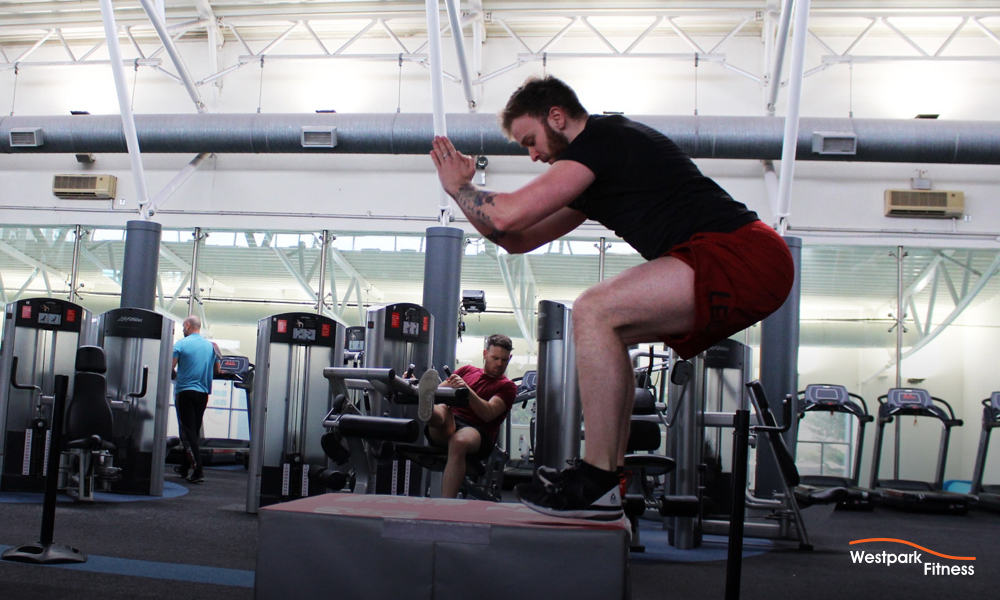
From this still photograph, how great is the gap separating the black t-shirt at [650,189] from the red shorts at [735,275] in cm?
4

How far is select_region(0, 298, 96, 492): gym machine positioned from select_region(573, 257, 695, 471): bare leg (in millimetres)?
5136

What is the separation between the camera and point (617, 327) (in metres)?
1.77

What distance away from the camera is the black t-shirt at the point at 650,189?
1791mm

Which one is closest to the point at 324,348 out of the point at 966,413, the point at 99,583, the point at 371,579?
the point at 99,583

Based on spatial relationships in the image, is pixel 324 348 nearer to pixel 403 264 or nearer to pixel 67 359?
pixel 67 359

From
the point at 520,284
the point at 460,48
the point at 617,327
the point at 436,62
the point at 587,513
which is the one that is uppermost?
the point at 460,48

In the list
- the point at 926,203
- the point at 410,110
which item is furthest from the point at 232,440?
the point at 926,203

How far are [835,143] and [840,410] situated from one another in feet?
8.90

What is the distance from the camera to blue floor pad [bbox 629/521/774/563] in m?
4.29

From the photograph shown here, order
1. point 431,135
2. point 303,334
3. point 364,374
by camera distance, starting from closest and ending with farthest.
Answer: point 364,374, point 303,334, point 431,135

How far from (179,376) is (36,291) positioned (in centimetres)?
444

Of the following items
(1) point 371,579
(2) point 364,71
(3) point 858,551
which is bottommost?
(3) point 858,551

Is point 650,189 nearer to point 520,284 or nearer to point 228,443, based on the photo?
point 520,284

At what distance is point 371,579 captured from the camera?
5.70 feet
